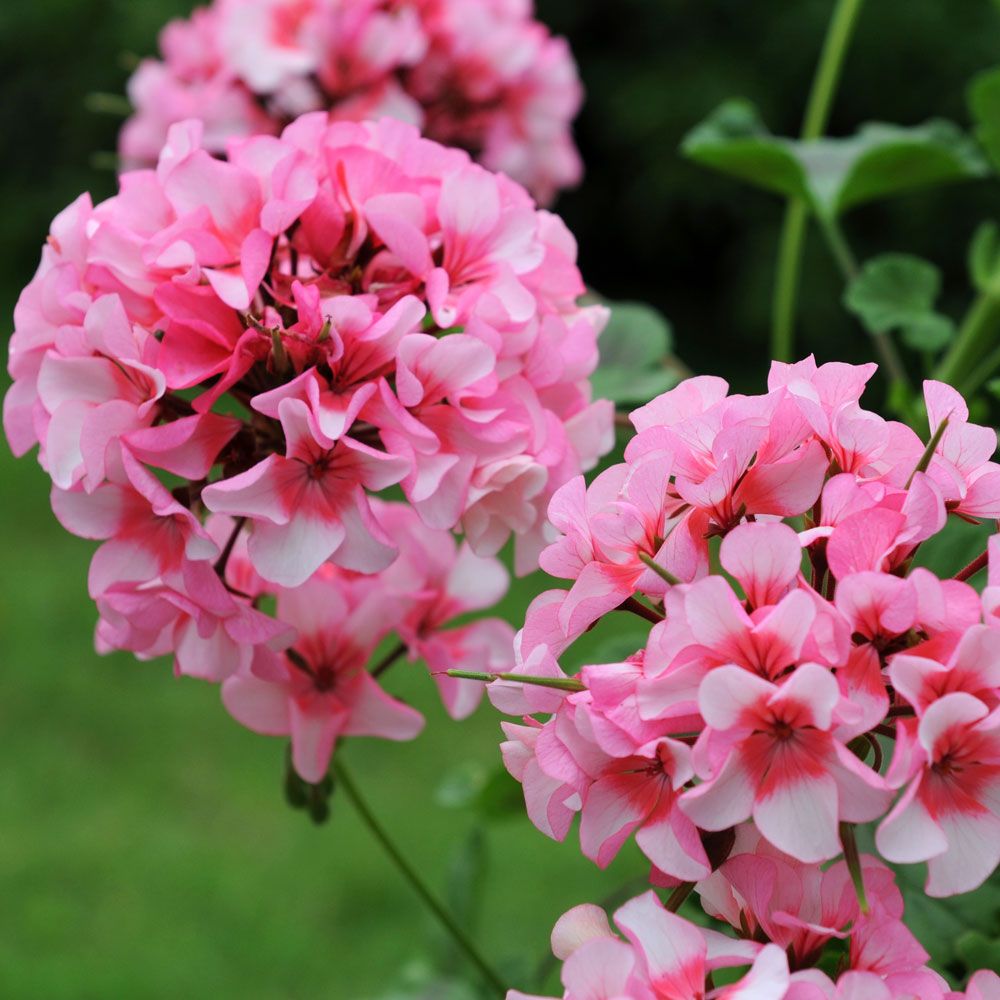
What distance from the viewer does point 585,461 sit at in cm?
63

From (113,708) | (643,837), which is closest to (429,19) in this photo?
(643,837)

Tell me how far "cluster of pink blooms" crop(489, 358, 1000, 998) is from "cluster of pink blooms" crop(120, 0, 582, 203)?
75 cm

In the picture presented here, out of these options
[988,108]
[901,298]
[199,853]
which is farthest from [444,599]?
[199,853]

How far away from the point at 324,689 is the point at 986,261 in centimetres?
55

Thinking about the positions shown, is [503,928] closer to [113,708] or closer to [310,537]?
[113,708]

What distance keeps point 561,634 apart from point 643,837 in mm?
73

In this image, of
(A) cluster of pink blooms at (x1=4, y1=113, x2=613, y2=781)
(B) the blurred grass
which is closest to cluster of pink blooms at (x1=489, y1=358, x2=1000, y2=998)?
(A) cluster of pink blooms at (x1=4, y1=113, x2=613, y2=781)

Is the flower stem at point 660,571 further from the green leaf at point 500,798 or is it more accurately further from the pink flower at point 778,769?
the green leaf at point 500,798

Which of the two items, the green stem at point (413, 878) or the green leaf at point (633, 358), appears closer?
the green stem at point (413, 878)

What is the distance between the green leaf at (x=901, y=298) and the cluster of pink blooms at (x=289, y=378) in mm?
298

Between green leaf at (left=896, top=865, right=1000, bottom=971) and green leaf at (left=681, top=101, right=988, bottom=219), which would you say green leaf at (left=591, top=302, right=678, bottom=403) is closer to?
green leaf at (left=681, top=101, right=988, bottom=219)

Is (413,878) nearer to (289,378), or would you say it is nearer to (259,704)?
(259,704)

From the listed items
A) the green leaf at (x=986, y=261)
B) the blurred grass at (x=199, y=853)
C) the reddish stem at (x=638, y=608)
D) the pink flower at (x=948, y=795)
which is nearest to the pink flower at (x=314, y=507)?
the reddish stem at (x=638, y=608)

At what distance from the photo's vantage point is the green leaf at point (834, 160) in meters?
0.98
